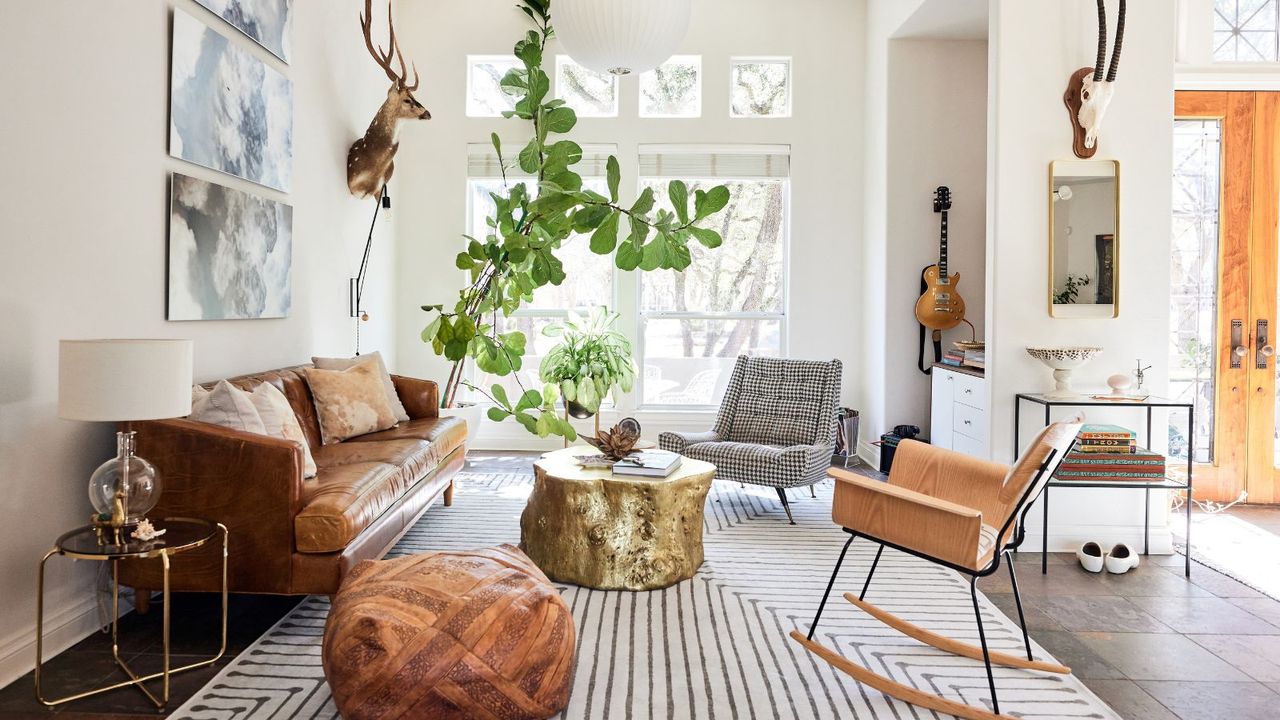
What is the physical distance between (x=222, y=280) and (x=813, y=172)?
4.30 meters

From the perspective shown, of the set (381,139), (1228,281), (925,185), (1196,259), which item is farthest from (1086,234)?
(381,139)

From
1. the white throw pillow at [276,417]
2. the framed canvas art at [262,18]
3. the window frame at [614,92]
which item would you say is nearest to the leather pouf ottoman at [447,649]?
the white throw pillow at [276,417]

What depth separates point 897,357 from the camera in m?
5.73

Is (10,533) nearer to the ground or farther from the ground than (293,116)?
nearer to the ground

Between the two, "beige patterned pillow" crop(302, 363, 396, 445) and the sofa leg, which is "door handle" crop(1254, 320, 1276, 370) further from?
the sofa leg

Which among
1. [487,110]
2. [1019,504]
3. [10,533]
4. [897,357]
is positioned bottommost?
[10,533]

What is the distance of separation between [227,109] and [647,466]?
8.08 ft

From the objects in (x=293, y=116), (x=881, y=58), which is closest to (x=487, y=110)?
(x=293, y=116)

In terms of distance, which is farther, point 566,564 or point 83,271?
point 566,564

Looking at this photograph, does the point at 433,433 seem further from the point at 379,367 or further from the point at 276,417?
the point at 276,417

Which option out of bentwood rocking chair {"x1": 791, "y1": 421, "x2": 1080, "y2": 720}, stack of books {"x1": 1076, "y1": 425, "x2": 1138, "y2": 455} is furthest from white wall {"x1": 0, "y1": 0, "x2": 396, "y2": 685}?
stack of books {"x1": 1076, "y1": 425, "x2": 1138, "y2": 455}

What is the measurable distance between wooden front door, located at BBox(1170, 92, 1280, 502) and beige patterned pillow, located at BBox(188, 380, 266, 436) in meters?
4.76

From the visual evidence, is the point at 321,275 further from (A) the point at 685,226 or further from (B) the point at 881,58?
(B) the point at 881,58

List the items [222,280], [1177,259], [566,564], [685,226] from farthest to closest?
[1177,259] < [222,280] < [566,564] < [685,226]
